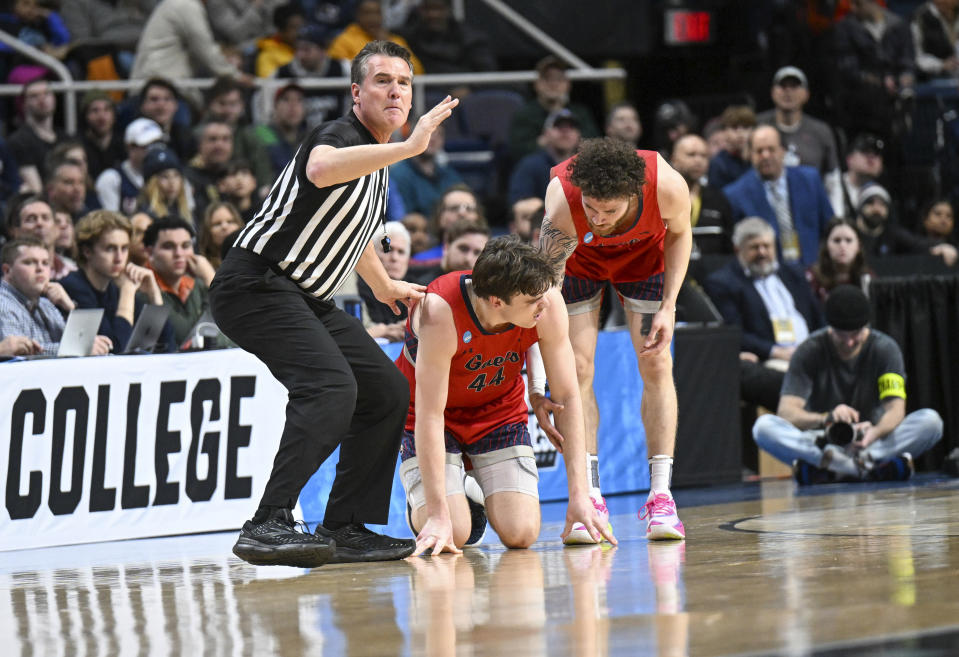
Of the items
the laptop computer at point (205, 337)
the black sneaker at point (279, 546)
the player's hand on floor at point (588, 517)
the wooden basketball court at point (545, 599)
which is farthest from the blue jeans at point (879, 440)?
the black sneaker at point (279, 546)

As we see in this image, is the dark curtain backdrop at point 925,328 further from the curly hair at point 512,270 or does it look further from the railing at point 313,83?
the curly hair at point 512,270

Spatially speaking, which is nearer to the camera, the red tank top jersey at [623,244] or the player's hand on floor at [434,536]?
the player's hand on floor at [434,536]

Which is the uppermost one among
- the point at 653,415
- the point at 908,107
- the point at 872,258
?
the point at 908,107

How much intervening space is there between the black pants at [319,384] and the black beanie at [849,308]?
389cm

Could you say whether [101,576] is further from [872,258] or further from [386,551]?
[872,258]

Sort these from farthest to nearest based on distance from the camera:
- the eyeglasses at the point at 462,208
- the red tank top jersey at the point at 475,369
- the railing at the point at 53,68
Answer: the railing at the point at 53,68
the eyeglasses at the point at 462,208
the red tank top jersey at the point at 475,369

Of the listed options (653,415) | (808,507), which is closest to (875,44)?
(808,507)

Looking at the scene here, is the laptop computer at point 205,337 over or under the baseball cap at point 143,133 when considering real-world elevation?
under

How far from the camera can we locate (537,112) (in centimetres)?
1166

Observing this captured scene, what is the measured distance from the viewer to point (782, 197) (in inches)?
411

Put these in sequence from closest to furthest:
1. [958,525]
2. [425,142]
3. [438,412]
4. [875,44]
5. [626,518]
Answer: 1. [425,142]
2. [438,412]
3. [958,525]
4. [626,518]
5. [875,44]

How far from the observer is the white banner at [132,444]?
648 centimetres

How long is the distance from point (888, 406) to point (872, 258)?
216 cm

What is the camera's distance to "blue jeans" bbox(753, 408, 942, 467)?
8.16m
